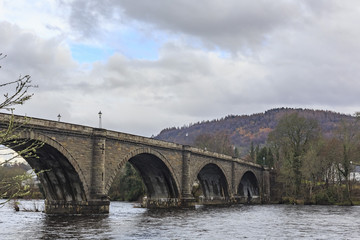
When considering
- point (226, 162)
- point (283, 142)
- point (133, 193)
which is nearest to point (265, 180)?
point (283, 142)

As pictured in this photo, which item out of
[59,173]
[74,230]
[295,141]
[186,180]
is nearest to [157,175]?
[186,180]

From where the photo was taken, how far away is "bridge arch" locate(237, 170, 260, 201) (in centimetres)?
9412

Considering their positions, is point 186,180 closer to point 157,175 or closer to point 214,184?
point 157,175

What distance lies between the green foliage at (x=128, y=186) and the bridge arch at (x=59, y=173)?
47707mm

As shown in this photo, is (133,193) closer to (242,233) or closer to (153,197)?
(153,197)

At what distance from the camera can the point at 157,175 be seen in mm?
57688

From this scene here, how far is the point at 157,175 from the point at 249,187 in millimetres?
45282

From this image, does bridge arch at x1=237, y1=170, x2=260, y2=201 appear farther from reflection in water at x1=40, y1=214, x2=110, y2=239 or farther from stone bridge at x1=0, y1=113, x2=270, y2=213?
reflection in water at x1=40, y1=214, x2=110, y2=239

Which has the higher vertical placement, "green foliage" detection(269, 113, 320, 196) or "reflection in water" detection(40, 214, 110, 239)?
"green foliage" detection(269, 113, 320, 196)

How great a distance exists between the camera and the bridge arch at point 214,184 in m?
77.2

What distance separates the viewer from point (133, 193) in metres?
90.1

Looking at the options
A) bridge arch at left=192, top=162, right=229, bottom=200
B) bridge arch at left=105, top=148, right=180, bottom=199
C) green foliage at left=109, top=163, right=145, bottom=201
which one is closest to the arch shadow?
bridge arch at left=192, top=162, right=229, bottom=200

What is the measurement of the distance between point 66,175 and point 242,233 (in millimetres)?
19510

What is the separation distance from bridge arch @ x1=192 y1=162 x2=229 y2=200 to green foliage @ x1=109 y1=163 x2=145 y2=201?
15108 millimetres
